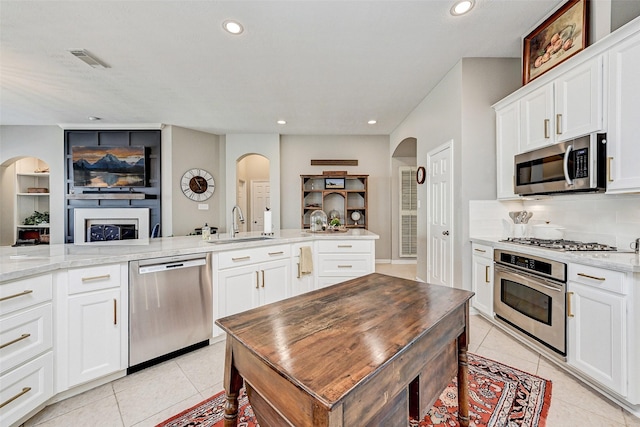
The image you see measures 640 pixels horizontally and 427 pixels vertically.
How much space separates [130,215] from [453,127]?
6.08 meters

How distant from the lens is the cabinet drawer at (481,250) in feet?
8.71

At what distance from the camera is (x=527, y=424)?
4.90 ft

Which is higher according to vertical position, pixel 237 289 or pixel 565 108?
pixel 565 108

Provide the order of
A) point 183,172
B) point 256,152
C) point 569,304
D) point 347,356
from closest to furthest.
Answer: point 347,356, point 569,304, point 183,172, point 256,152

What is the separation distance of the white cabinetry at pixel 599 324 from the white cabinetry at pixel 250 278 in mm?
2371

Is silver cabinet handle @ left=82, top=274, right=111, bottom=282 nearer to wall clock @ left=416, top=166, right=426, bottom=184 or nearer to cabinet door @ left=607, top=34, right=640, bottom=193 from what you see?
cabinet door @ left=607, top=34, right=640, bottom=193

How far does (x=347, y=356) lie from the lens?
0.78m

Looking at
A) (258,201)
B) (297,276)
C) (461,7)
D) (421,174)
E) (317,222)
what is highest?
(461,7)

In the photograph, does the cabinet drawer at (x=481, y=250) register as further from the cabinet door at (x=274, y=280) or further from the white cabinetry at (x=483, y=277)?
the cabinet door at (x=274, y=280)

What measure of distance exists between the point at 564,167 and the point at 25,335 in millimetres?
3810

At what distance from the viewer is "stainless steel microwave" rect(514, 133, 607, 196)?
1888mm

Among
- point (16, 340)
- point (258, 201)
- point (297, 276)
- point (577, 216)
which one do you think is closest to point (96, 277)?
point (16, 340)

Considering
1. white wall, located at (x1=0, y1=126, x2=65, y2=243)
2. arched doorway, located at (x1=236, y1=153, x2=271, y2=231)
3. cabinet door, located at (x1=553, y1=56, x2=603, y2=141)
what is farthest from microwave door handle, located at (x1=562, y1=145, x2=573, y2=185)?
white wall, located at (x1=0, y1=126, x2=65, y2=243)

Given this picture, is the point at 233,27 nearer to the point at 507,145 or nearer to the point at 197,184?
the point at 507,145
